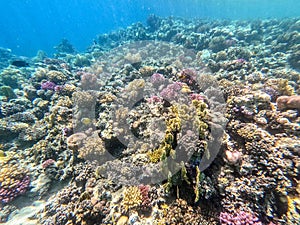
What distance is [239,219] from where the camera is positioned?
3490 millimetres

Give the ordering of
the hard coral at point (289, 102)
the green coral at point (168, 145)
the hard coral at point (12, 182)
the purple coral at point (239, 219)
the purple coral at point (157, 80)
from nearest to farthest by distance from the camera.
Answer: the purple coral at point (239, 219) < the green coral at point (168, 145) < the hard coral at point (289, 102) < the hard coral at point (12, 182) < the purple coral at point (157, 80)

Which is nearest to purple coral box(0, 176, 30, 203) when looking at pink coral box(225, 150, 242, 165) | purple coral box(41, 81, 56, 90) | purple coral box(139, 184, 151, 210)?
purple coral box(139, 184, 151, 210)

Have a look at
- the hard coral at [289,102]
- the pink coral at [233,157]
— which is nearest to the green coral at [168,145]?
the pink coral at [233,157]

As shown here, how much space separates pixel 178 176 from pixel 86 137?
3671mm

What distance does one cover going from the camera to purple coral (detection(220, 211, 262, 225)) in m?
3.45

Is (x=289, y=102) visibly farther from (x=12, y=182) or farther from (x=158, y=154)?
(x=12, y=182)

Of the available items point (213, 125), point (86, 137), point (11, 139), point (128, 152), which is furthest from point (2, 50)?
point (213, 125)

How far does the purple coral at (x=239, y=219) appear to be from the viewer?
136 inches

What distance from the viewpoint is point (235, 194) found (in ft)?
12.6

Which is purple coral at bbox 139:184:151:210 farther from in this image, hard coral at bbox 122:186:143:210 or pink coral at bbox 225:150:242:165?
pink coral at bbox 225:150:242:165

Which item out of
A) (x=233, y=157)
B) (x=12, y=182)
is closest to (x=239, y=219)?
(x=233, y=157)

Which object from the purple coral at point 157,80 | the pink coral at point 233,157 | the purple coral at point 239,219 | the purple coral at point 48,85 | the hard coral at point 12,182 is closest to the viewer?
the purple coral at point 239,219

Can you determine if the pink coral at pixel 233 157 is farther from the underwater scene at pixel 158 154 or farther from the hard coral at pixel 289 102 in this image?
the hard coral at pixel 289 102

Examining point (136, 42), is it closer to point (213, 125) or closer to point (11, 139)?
point (11, 139)
